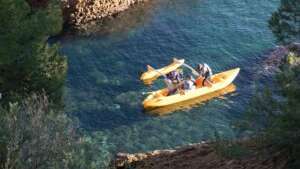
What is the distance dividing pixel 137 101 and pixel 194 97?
9.35 feet

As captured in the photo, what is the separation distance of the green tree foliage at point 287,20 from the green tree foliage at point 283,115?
0.93 m

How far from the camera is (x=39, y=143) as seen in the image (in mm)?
10688

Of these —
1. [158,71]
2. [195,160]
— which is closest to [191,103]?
[158,71]

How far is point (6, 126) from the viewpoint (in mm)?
11148

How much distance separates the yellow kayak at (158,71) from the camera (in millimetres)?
27375

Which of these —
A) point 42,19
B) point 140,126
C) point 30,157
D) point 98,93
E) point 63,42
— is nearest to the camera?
point 30,157

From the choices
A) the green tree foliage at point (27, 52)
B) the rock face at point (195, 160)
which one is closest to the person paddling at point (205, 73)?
the rock face at point (195, 160)

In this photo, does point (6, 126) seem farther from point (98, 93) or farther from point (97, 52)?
point (97, 52)

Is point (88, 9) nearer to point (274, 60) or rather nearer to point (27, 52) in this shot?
point (274, 60)

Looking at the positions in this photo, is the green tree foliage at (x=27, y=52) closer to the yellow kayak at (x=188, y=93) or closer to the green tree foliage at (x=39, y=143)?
the green tree foliage at (x=39, y=143)

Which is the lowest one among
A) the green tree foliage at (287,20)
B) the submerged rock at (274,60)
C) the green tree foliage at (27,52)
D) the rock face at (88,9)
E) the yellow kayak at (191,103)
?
the yellow kayak at (191,103)

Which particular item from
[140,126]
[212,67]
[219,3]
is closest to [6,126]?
[140,126]

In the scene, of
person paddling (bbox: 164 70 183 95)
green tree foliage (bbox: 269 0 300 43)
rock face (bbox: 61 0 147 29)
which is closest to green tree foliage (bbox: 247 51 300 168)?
green tree foliage (bbox: 269 0 300 43)

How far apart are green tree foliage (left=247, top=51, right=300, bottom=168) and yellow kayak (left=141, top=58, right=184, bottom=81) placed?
1479 centimetres
